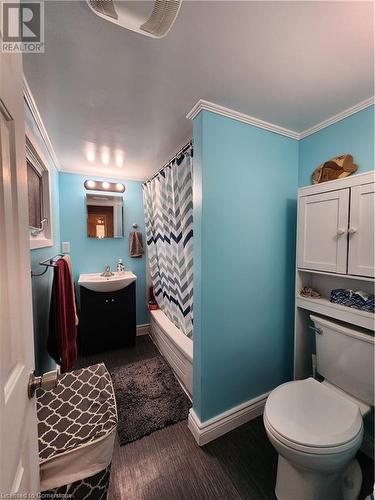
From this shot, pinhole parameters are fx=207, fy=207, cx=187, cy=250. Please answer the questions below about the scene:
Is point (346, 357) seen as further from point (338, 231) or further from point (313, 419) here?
point (338, 231)

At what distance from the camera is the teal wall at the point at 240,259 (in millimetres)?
1351

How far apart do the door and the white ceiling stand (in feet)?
1.60

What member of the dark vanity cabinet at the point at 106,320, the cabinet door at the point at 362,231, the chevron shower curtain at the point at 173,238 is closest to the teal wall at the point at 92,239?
the chevron shower curtain at the point at 173,238

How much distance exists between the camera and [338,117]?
1410 mm

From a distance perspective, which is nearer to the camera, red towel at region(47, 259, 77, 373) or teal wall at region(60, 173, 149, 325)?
red towel at region(47, 259, 77, 373)

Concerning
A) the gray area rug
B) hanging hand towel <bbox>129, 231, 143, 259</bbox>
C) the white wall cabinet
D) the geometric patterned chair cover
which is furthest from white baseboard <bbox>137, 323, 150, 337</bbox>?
the white wall cabinet

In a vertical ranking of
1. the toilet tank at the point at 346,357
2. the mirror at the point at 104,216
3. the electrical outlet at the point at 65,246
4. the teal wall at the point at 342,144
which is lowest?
the toilet tank at the point at 346,357

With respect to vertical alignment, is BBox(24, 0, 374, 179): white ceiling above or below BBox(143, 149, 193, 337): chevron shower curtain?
above

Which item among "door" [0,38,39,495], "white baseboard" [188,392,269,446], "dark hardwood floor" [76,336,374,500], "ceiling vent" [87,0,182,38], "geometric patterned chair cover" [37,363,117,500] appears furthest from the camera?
"white baseboard" [188,392,269,446]

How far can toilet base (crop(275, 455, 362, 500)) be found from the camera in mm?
1012

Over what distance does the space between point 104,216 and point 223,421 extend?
96.4 inches

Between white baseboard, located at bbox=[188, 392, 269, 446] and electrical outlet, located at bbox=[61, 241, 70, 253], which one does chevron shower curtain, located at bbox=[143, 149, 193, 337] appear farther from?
electrical outlet, located at bbox=[61, 241, 70, 253]

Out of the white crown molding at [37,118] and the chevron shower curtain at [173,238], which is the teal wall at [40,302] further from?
the chevron shower curtain at [173,238]

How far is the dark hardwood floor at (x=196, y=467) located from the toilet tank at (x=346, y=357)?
47cm
